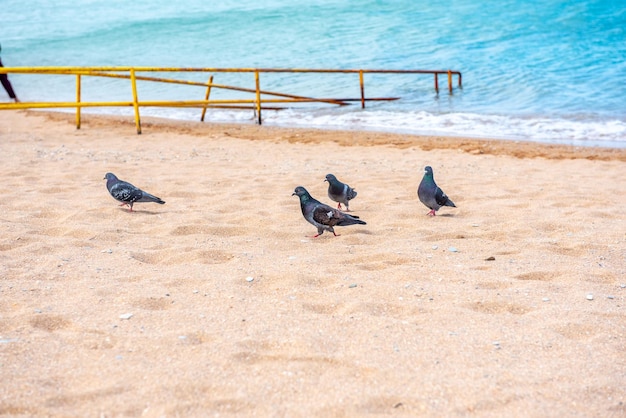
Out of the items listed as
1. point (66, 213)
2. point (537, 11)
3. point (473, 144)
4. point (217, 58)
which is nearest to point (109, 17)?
point (217, 58)

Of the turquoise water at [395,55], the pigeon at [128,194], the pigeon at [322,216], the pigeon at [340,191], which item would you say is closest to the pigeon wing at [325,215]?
the pigeon at [322,216]

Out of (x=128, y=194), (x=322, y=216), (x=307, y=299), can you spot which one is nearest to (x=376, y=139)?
(x=128, y=194)

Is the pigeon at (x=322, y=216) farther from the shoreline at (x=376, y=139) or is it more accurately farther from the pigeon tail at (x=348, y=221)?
the shoreline at (x=376, y=139)

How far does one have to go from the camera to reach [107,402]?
2580 mm

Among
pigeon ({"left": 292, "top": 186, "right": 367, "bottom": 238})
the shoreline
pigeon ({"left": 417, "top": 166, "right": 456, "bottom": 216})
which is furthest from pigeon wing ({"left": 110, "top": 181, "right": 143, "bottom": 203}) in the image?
the shoreline

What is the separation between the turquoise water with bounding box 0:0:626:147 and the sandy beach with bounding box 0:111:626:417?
5.80 m

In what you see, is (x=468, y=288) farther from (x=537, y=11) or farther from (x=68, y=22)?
(x=68, y=22)

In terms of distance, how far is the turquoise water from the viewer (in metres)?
13.0

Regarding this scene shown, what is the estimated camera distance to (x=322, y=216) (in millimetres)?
5094

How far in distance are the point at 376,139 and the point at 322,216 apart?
20.1ft

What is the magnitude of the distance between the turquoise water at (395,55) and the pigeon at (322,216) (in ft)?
21.7

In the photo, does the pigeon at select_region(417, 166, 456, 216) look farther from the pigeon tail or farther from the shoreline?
the shoreline

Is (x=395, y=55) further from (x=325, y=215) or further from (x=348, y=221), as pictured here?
(x=325, y=215)

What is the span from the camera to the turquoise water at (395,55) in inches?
511
